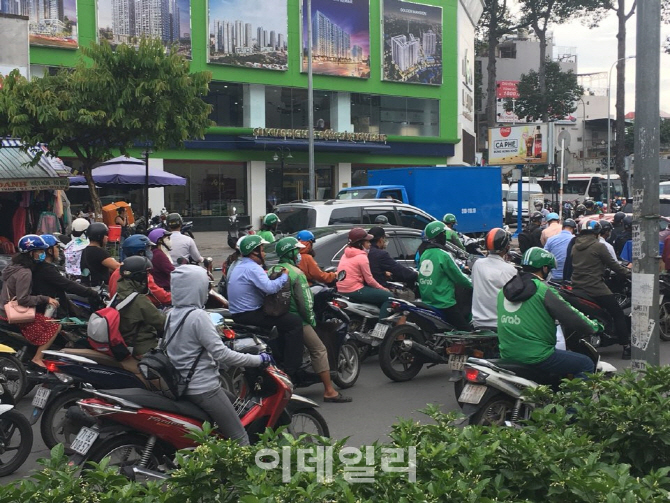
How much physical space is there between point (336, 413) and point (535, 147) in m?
20.0

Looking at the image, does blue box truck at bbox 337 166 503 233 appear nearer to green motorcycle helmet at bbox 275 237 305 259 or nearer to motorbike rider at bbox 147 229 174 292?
motorbike rider at bbox 147 229 174 292

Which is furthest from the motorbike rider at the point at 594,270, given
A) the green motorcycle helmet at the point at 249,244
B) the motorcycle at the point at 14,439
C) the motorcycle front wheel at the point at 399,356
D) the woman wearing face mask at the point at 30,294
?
the motorcycle at the point at 14,439

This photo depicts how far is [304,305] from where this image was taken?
7.32 m

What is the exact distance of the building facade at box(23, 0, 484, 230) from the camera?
3238 centimetres

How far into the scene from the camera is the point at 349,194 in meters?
20.6

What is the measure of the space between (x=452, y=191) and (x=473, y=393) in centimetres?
1638

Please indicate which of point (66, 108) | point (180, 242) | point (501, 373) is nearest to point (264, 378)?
point (501, 373)

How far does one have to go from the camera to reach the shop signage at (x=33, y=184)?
15477 millimetres

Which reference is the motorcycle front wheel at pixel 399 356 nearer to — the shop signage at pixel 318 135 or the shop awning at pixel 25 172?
the shop awning at pixel 25 172

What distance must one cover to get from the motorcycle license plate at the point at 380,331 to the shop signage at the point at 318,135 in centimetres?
2671

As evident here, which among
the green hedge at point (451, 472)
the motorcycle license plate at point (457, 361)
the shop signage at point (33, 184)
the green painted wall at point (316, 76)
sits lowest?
the motorcycle license plate at point (457, 361)

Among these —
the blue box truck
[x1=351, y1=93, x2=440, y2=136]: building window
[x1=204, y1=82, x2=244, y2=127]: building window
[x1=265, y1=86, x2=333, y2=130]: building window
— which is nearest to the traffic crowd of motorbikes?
the blue box truck

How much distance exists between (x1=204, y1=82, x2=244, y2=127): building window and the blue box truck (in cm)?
1230

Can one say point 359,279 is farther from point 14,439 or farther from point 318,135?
point 318,135
